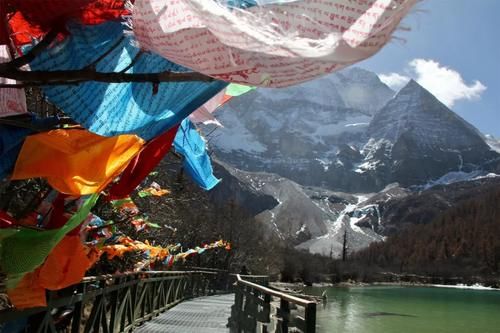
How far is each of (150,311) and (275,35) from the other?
9.67m

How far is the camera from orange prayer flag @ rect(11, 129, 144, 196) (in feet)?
11.1

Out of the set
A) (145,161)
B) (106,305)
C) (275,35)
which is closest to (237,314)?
(106,305)

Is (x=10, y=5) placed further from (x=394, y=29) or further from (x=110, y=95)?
(x=394, y=29)

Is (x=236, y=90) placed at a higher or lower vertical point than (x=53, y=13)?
higher

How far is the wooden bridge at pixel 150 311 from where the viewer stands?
14.9 ft

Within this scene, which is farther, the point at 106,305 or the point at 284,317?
the point at 106,305

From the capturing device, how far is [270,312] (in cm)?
647

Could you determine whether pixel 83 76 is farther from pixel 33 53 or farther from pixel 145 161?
pixel 145 161

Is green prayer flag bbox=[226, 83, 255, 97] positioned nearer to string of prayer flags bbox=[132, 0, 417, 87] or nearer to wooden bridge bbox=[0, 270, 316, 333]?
string of prayer flags bbox=[132, 0, 417, 87]

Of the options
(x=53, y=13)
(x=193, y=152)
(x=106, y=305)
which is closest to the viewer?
(x=53, y=13)

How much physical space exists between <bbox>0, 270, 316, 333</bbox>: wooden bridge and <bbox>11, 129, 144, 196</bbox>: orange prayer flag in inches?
48.3

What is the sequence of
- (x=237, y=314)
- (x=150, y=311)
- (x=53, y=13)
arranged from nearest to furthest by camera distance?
(x=53, y=13)
(x=237, y=314)
(x=150, y=311)

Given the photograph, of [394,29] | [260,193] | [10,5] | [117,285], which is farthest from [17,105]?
[260,193]

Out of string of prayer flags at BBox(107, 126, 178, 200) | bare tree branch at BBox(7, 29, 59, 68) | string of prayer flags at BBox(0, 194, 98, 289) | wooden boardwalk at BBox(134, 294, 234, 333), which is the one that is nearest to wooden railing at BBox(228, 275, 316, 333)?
wooden boardwalk at BBox(134, 294, 234, 333)
